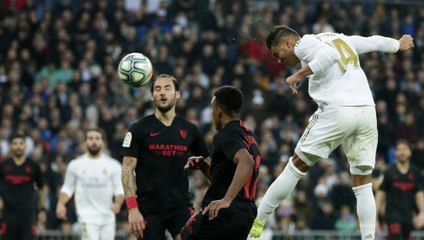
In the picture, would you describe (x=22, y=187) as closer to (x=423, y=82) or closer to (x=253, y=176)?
(x=253, y=176)

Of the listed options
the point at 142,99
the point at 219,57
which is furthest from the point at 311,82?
the point at 219,57

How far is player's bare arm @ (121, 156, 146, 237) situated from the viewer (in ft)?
35.9

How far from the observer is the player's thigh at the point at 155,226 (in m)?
11.5

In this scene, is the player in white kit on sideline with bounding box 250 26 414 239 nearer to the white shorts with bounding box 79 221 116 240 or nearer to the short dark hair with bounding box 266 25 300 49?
the short dark hair with bounding box 266 25 300 49

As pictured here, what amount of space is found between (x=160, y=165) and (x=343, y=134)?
83.4 inches

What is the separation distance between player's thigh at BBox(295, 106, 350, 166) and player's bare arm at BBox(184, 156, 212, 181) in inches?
38.7

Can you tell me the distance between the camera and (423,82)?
1000 inches

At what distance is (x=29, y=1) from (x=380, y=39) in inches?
601

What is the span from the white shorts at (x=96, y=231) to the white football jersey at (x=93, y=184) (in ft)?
0.39

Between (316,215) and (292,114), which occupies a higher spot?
(292,114)

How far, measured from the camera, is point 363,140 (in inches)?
436

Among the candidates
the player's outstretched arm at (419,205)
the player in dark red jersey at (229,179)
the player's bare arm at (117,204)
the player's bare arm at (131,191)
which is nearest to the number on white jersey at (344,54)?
the player in dark red jersey at (229,179)

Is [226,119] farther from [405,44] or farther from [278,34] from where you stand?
[405,44]

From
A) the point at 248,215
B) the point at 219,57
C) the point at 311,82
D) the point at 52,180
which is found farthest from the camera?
the point at 219,57
